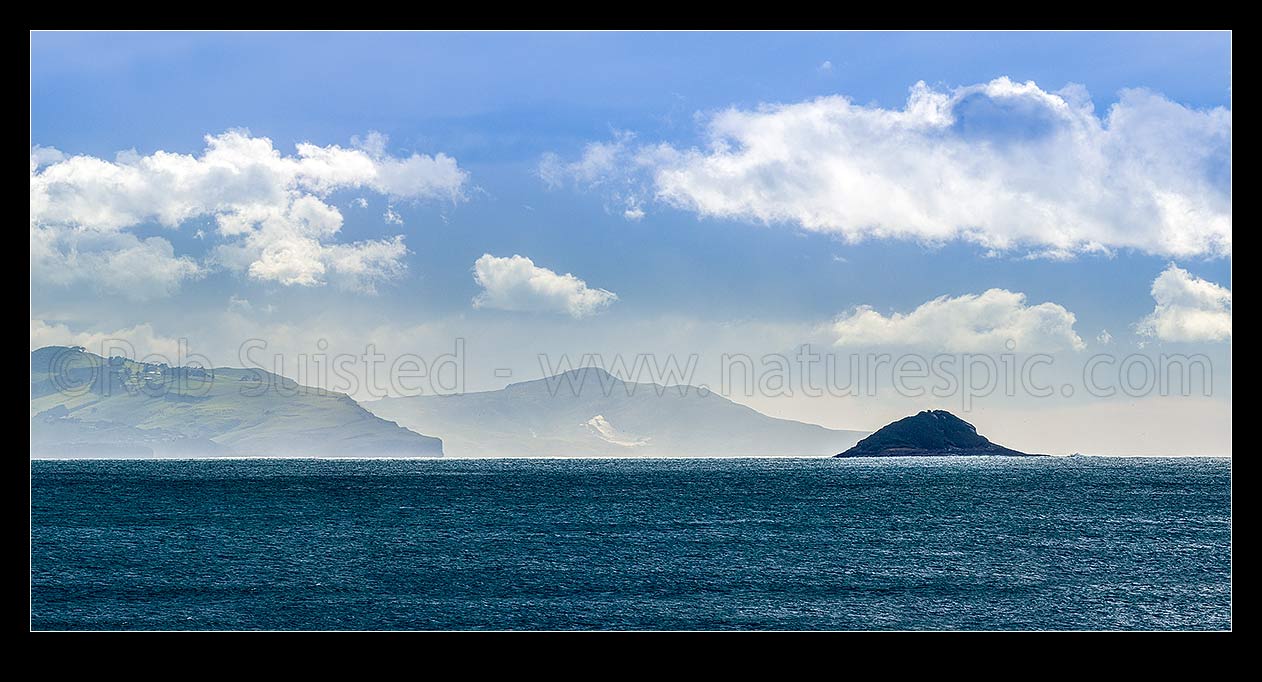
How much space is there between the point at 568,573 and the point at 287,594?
12.3 m

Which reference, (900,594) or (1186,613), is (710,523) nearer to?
→ (900,594)

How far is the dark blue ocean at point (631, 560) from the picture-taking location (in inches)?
1619

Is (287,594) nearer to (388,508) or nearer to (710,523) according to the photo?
(710,523)

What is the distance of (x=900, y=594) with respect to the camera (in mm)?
45031

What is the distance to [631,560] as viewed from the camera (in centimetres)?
5375

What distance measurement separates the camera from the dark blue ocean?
41.1 meters
